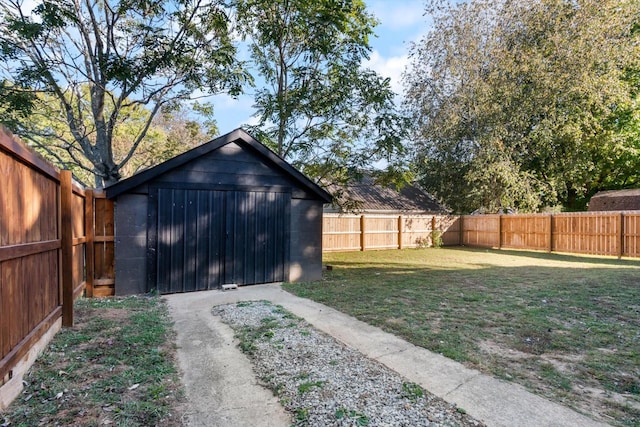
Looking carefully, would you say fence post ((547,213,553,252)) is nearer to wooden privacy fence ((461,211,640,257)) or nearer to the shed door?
wooden privacy fence ((461,211,640,257))

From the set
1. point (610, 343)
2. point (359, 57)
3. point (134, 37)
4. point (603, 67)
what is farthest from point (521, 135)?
point (134, 37)

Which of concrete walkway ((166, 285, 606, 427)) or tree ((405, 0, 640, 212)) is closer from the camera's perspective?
concrete walkway ((166, 285, 606, 427))

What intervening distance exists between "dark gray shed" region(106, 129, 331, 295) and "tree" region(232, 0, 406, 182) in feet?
8.56

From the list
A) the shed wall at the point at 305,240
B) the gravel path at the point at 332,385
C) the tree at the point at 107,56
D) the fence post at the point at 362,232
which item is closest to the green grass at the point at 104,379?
the gravel path at the point at 332,385

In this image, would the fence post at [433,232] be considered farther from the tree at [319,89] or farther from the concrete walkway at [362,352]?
the concrete walkway at [362,352]

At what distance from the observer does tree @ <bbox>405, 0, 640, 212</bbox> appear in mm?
16844

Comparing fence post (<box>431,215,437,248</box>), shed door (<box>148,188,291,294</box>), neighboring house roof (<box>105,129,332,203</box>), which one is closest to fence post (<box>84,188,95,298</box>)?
neighboring house roof (<box>105,129,332,203</box>)

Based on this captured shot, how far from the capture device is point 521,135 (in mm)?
18469

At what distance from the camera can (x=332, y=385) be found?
279 centimetres

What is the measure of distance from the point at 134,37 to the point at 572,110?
20.6 metres

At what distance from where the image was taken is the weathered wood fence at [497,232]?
13039 mm

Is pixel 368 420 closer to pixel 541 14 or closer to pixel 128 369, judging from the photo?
pixel 128 369

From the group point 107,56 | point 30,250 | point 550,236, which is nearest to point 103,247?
point 30,250

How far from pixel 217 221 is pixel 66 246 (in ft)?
10.0
